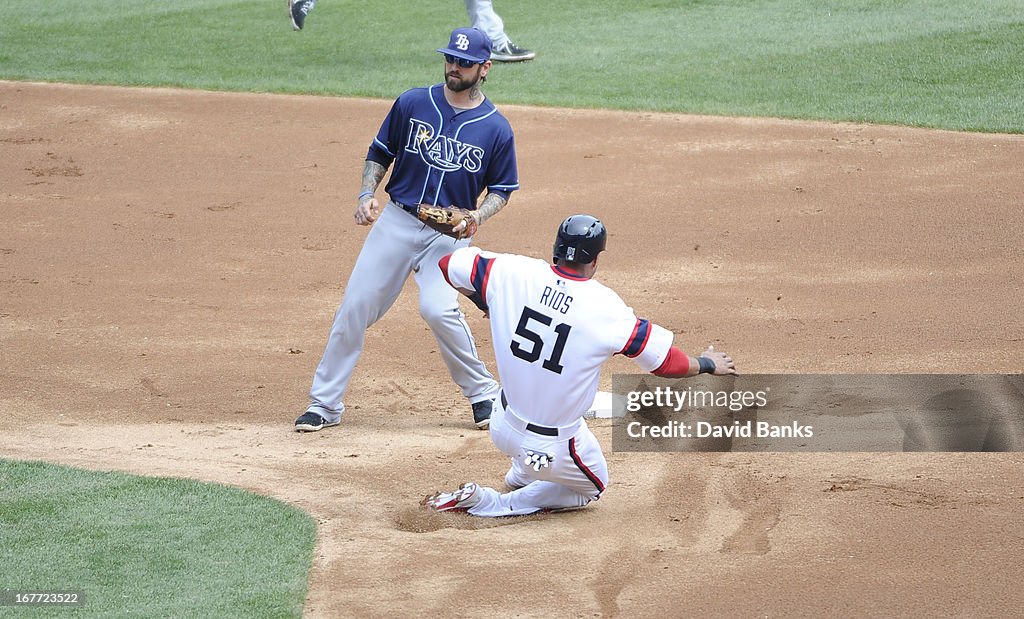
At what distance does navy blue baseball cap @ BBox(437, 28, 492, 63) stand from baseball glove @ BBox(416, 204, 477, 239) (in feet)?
2.42

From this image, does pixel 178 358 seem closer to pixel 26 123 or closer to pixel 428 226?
pixel 428 226

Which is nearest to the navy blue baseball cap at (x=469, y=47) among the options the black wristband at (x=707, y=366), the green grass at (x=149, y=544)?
the black wristband at (x=707, y=366)

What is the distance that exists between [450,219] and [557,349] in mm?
1337

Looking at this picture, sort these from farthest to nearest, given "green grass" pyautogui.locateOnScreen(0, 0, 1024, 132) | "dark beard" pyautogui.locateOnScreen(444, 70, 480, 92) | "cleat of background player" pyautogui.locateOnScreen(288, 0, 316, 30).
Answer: "cleat of background player" pyautogui.locateOnScreen(288, 0, 316, 30), "green grass" pyautogui.locateOnScreen(0, 0, 1024, 132), "dark beard" pyautogui.locateOnScreen(444, 70, 480, 92)

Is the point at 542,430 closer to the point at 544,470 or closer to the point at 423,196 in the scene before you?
the point at 544,470

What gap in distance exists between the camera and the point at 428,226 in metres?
6.34

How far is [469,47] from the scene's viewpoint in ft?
20.0

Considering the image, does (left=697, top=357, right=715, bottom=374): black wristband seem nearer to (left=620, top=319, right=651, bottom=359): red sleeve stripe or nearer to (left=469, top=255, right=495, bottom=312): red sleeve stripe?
(left=620, top=319, right=651, bottom=359): red sleeve stripe

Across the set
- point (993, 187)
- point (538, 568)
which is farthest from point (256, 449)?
point (993, 187)

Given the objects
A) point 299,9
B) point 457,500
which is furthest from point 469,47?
point 299,9

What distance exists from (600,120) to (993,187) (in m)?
3.77

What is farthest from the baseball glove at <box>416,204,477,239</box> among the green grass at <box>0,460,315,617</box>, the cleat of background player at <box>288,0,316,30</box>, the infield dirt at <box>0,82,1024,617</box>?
the cleat of background player at <box>288,0,316,30</box>

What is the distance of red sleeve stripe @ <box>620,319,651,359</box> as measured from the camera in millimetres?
4898

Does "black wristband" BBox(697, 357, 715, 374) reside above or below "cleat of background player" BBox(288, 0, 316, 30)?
above
